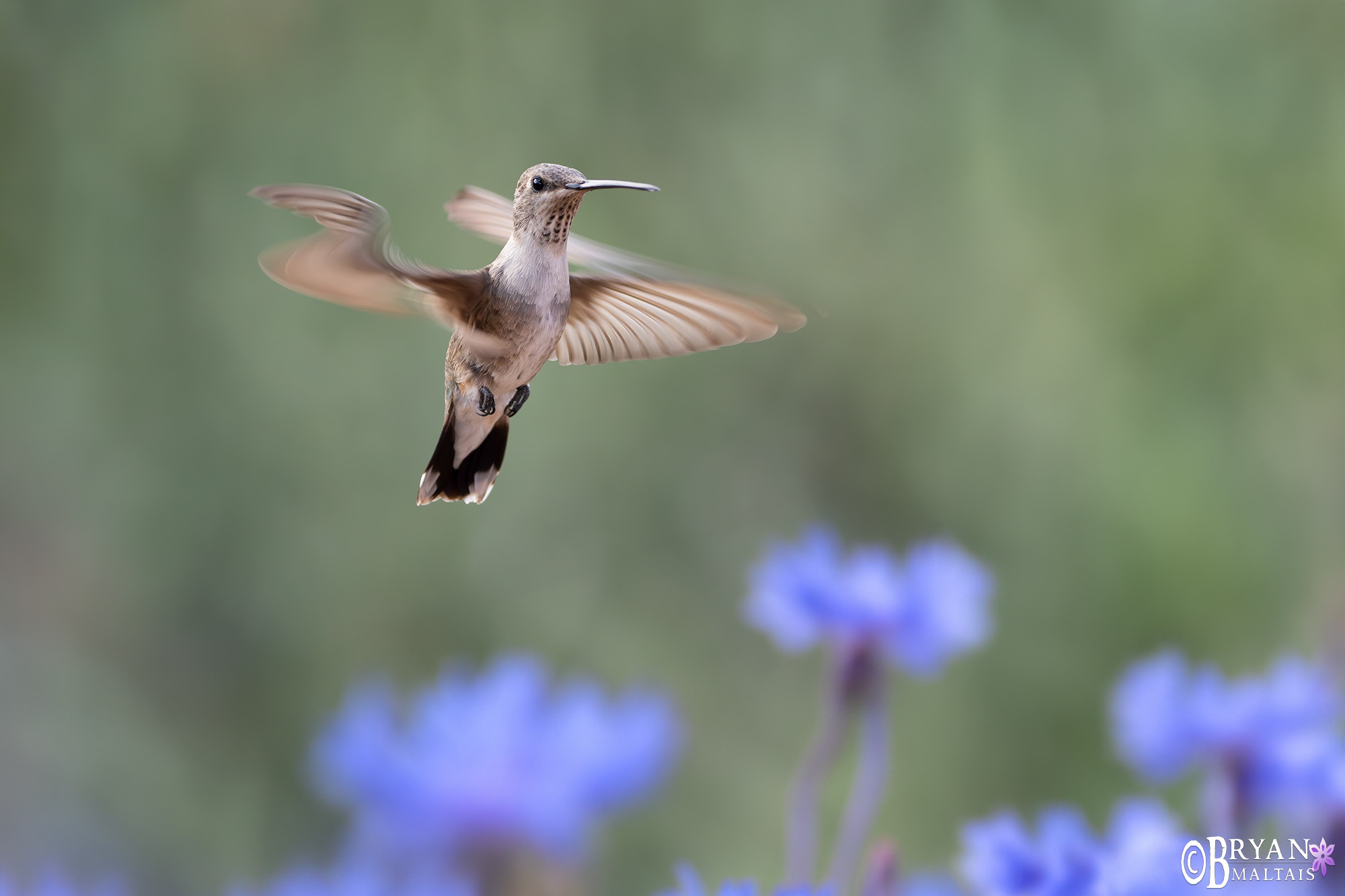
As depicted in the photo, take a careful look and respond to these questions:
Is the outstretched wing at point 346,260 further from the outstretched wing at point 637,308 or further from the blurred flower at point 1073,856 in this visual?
the blurred flower at point 1073,856

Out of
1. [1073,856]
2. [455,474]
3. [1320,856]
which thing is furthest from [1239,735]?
[455,474]

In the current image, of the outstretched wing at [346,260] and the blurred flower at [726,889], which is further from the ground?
the outstretched wing at [346,260]

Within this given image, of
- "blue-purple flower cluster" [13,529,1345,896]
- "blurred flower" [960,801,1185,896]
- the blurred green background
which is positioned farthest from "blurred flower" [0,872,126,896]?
the blurred green background

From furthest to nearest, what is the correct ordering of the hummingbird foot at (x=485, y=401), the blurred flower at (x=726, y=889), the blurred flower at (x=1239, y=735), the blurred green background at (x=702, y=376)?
the blurred green background at (x=702, y=376) → the blurred flower at (x=1239, y=735) → the hummingbird foot at (x=485, y=401) → the blurred flower at (x=726, y=889)

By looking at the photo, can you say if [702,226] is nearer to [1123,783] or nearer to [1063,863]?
[1123,783]

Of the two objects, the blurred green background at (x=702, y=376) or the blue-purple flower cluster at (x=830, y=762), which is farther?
the blurred green background at (x=702, y=376)

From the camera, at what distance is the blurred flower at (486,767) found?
0.44 meters

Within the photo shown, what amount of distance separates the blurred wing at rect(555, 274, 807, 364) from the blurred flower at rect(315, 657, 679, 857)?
0.11m

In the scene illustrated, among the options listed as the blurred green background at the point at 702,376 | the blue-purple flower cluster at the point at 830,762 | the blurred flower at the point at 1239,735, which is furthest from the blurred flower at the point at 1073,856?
the blurred green background at the point at 702,376

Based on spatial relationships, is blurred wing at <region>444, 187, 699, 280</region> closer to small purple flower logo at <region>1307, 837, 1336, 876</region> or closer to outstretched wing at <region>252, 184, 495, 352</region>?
outstretched wing at <region>252, 184, 495, 352</region>

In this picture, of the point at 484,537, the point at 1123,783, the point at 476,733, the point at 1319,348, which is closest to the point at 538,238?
the point at 476,733

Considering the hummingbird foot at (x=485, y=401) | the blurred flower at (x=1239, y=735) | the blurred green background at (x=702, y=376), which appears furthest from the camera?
the blurred green background at (x=702, y=376)

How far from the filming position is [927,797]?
1.68 metres

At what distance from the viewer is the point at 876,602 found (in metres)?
0.60
